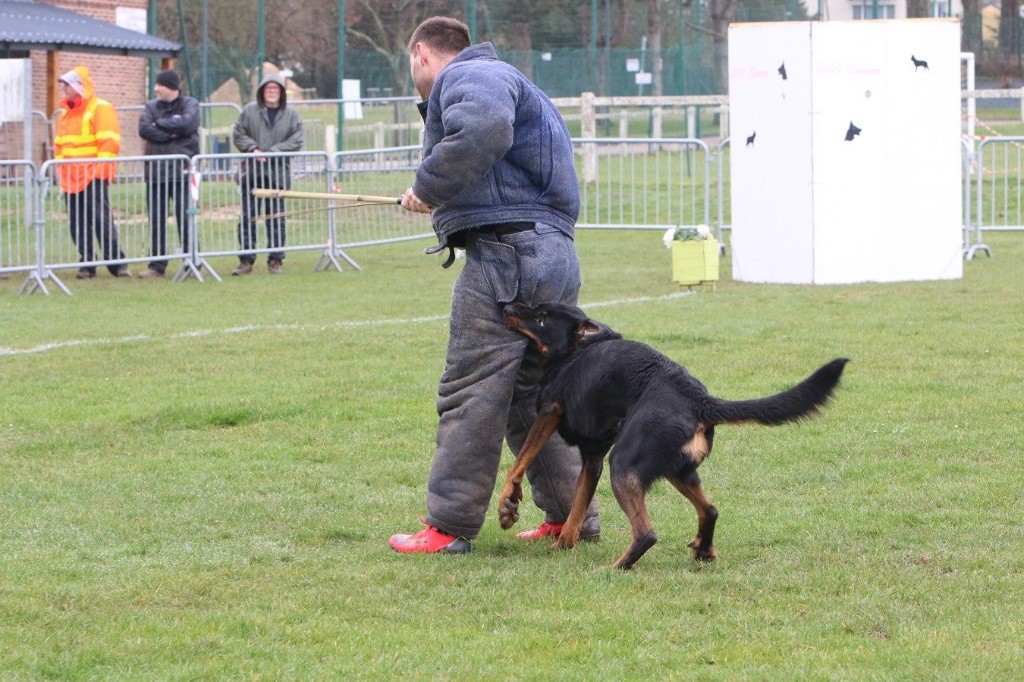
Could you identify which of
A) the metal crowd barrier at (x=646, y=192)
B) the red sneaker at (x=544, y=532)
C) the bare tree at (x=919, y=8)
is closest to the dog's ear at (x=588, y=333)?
the red sneaker at (x=544, y=532)

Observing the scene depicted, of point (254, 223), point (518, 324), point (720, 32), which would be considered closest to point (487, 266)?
point (518, 324)

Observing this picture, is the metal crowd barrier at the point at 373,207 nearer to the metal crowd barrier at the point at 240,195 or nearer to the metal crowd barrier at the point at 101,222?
the metal crowd barrier at the point at 240,195

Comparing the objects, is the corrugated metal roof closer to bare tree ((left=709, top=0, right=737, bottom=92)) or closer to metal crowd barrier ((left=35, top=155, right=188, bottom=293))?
metal crowd barrier ((left=35, top=155, right=188, bottom=293))

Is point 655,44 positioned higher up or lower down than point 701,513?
higher up

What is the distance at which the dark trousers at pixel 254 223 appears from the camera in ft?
47.3

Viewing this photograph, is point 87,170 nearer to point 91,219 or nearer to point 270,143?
point 91,219

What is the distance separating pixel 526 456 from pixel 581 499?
0.28 metres

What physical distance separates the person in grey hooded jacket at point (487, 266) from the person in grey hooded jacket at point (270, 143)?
9.62 metres

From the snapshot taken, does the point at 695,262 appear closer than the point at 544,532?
No

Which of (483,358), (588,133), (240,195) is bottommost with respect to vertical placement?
(483,358)

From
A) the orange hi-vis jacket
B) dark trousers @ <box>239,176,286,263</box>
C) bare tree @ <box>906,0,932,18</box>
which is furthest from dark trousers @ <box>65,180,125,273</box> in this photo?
bare tree @ <box>906,0,932,18</box>

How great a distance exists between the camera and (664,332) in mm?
10078

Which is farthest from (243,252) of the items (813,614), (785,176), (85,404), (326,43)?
(326,43)

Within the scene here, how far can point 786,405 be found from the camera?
15.3ft
